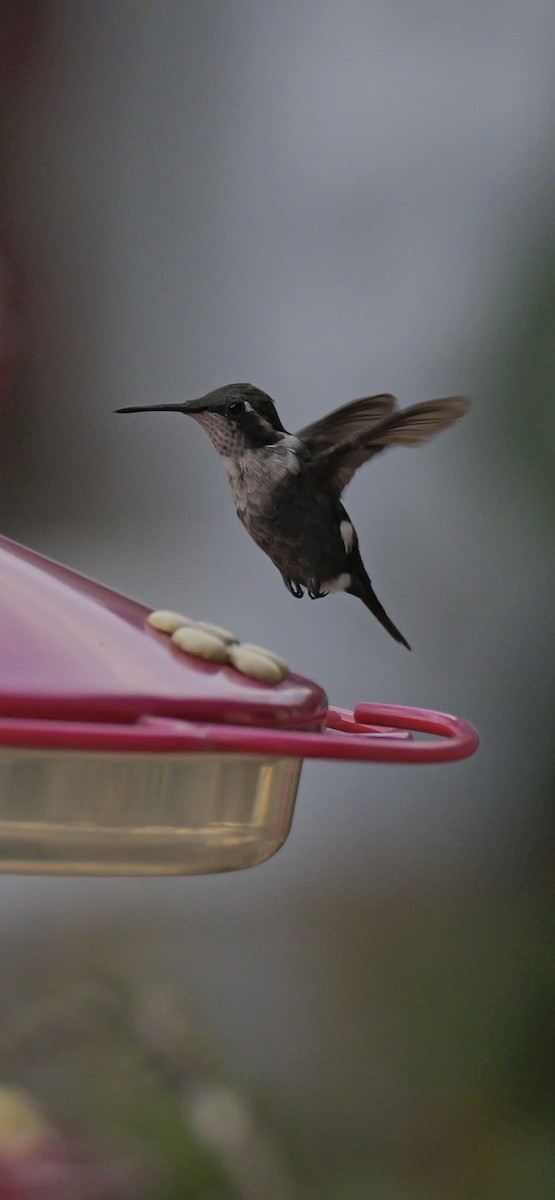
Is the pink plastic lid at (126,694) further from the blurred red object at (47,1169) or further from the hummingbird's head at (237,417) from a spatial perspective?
the blurred red object at (47,1169)

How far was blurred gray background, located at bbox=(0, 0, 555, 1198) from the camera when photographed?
2.42 metres

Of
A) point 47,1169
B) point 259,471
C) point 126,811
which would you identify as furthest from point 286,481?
point 47,1169

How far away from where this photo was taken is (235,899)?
2615mm

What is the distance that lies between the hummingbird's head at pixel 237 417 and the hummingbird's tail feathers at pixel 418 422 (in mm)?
79

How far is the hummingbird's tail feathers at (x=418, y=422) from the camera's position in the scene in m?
0.73

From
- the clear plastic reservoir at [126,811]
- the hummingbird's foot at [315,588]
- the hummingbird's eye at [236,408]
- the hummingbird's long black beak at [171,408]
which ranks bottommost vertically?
the clear plastic reservoir at [126,811]

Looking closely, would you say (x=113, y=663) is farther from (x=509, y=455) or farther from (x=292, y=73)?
(x=292, y=73)

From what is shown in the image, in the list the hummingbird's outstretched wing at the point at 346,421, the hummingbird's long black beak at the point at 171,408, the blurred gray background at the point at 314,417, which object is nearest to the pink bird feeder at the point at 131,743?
the hummingbird's long black beak at the point at 171,408

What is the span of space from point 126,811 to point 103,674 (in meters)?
0.08

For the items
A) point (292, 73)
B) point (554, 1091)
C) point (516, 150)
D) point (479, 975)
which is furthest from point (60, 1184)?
point (292, 73)

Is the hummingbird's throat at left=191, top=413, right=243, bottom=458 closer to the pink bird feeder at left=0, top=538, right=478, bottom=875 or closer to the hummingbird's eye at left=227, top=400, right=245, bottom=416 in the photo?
the hummingbird's eye at left=227, top=400, right=245, bottom=416

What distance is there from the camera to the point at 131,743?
1.51 feet

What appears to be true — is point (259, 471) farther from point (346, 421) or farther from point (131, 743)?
point (131, 743)

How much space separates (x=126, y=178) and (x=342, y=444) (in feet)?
6.85
